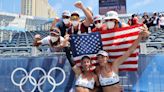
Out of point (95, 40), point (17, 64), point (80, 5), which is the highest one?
point (80, 5)

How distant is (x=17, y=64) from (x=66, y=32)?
1472 millimetres

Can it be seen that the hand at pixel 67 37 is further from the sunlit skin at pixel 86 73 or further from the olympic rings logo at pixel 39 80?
the olympic rings logo at pixel 39 80

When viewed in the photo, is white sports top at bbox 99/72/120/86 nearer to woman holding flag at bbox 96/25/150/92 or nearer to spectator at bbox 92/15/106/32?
woman holding flag at bbox 96/25/150/92

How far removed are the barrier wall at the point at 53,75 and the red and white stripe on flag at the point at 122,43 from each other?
1.64 feet

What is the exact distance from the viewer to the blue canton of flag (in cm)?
549

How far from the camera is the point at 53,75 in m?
6.36

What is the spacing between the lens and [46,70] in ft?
21.1

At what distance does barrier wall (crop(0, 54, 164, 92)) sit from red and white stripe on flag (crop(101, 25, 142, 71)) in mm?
500

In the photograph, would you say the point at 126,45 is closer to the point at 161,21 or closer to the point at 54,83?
the point at 54,83

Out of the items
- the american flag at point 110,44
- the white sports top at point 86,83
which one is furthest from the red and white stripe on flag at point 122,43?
the white sports top at point 86,83

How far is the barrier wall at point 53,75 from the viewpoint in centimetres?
594

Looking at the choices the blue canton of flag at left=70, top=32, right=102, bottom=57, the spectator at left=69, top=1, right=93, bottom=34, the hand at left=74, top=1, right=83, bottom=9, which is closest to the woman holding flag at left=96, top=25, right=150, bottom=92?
the blue canton of flag at left=70, top=32, right=102, bottom=57

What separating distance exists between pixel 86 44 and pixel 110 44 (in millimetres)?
431

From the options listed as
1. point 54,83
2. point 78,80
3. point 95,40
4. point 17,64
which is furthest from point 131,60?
point 17,64
